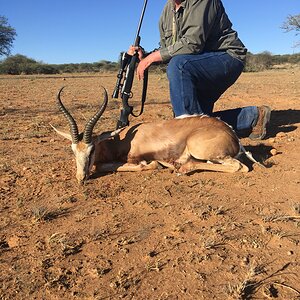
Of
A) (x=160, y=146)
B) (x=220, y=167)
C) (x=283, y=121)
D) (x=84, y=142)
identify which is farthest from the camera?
(x=283, y=121)

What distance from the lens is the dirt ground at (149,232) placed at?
2510 millimetres

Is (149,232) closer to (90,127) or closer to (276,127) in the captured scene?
(90,127)

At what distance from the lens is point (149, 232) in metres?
3.21

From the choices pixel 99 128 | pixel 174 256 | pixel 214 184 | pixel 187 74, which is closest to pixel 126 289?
pixel 174 256

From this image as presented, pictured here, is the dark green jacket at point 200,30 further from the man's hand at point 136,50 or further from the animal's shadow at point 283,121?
the animal's shadow at point 283,121

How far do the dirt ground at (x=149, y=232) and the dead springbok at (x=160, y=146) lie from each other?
0.18m

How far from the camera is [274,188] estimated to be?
418cm

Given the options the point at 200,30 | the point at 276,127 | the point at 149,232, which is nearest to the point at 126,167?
the point at 149,232

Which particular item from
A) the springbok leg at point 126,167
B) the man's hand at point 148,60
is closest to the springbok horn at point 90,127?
the springbok leg at point 126,167

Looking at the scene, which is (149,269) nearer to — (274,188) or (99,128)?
(274,188)

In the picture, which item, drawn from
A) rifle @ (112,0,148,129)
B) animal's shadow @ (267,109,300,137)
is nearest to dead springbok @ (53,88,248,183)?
rifle @ (112,0,148,129)

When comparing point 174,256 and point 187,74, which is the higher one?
point 187,74

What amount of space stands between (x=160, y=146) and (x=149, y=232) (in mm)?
2081

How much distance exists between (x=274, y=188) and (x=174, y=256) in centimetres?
178
